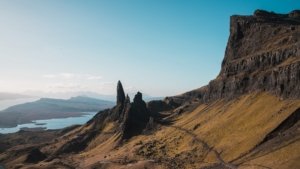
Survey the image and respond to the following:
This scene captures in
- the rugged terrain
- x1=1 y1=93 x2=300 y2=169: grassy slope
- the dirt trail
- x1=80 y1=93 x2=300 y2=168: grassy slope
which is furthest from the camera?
the dirt trail

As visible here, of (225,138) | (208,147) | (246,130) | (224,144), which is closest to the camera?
(246,130)

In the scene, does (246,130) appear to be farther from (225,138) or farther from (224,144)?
(225,138)

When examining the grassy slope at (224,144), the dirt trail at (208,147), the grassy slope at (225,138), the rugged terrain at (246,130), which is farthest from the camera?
the dirt trail at (208,147)

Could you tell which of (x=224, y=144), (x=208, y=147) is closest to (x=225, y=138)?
(x=224, y=144)

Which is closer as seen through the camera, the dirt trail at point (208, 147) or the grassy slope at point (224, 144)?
the grassy slope at point (224, 144)

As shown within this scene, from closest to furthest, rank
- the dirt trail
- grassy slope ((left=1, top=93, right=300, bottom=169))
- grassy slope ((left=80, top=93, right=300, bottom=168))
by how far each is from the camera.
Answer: grassy slope ((left=1, top=93, right=300, bottom=169)) < grassy slope ((left=80, top=93, right=300, bottom=168)) < the dirt trail

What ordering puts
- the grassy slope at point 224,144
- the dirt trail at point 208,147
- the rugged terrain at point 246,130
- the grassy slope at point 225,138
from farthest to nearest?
the dirt trail at point 208,147 → the rugged terrain at point 246,130 → the grassy slope at point 225,138 → the grassy slope at point 224,144

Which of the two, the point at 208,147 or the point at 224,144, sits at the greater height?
the point at 224,144

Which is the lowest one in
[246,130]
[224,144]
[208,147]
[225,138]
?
[208,147]

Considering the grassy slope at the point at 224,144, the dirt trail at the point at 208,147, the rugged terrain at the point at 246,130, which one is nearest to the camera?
the grassy slope at the point at 224,144

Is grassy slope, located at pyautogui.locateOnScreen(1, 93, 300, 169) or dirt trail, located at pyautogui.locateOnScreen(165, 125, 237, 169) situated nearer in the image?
grassy slope, located at pyautogui.locateOnScreen(1, 93, 300, 169)

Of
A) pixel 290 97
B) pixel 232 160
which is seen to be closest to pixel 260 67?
pixel 290 97

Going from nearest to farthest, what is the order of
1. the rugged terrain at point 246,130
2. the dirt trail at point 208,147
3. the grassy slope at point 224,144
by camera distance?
the grassy slope at point 224,144 → the rugged terrain at point 246,130 → the dirt trail at point 208,147

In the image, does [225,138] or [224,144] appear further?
[225,138]
